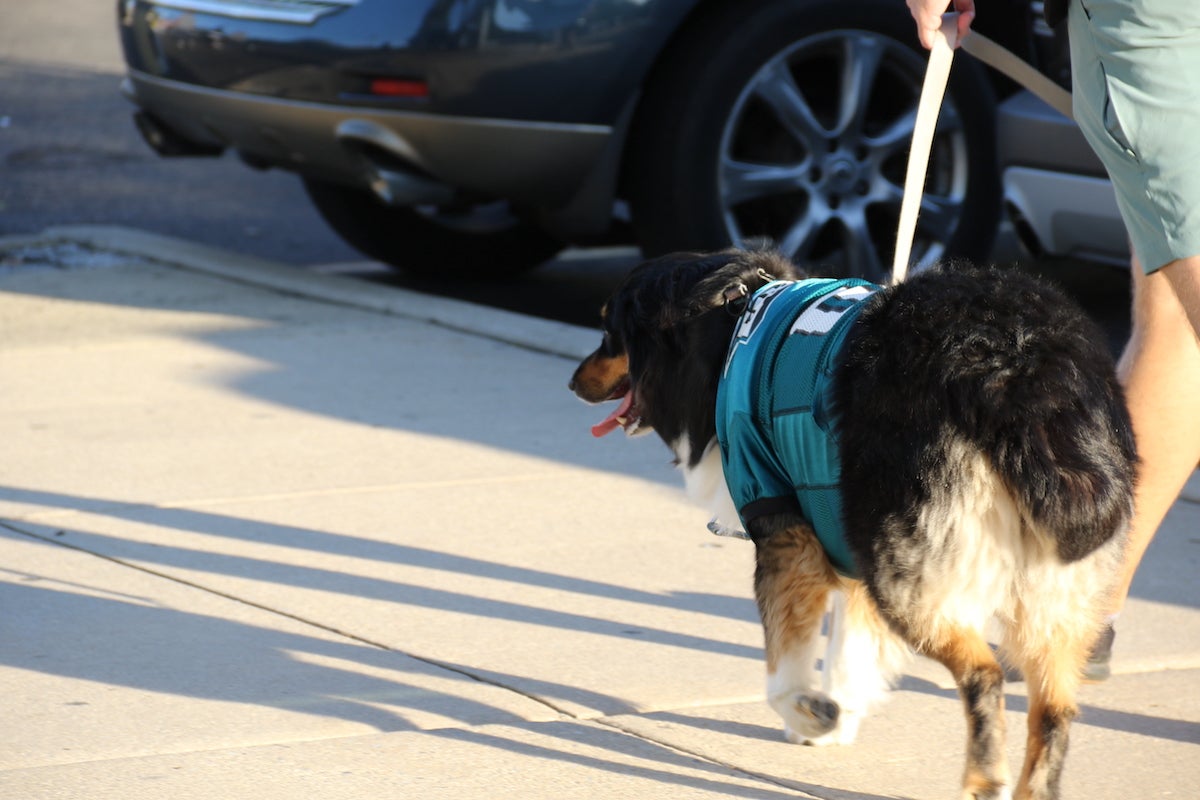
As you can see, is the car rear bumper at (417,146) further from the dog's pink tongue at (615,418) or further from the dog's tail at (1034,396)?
the dog's tail at (1034,396)

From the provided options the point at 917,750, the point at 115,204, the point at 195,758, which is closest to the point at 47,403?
the point at 195,758

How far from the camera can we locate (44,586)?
4.13m

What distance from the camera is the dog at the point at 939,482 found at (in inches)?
111

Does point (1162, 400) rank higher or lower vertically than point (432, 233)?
higher

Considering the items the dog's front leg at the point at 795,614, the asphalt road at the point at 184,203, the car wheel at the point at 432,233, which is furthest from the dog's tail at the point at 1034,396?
the car wheel at the point at 432,233

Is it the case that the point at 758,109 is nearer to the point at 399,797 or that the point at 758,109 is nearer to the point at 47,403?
the point at 47,403

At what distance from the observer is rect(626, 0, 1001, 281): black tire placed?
6340 mm

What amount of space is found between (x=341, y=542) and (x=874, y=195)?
3007 millimetres

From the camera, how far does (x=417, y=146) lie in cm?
635

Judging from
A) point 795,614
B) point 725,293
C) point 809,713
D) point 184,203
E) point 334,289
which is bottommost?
point 184,203

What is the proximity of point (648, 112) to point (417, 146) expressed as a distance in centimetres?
88

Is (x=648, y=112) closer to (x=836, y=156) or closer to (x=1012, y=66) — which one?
(x=836, y=156)

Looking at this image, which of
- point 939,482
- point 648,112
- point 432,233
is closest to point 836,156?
point 648,112

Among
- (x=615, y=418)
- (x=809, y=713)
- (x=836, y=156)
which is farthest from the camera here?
(x=836, y=156)
